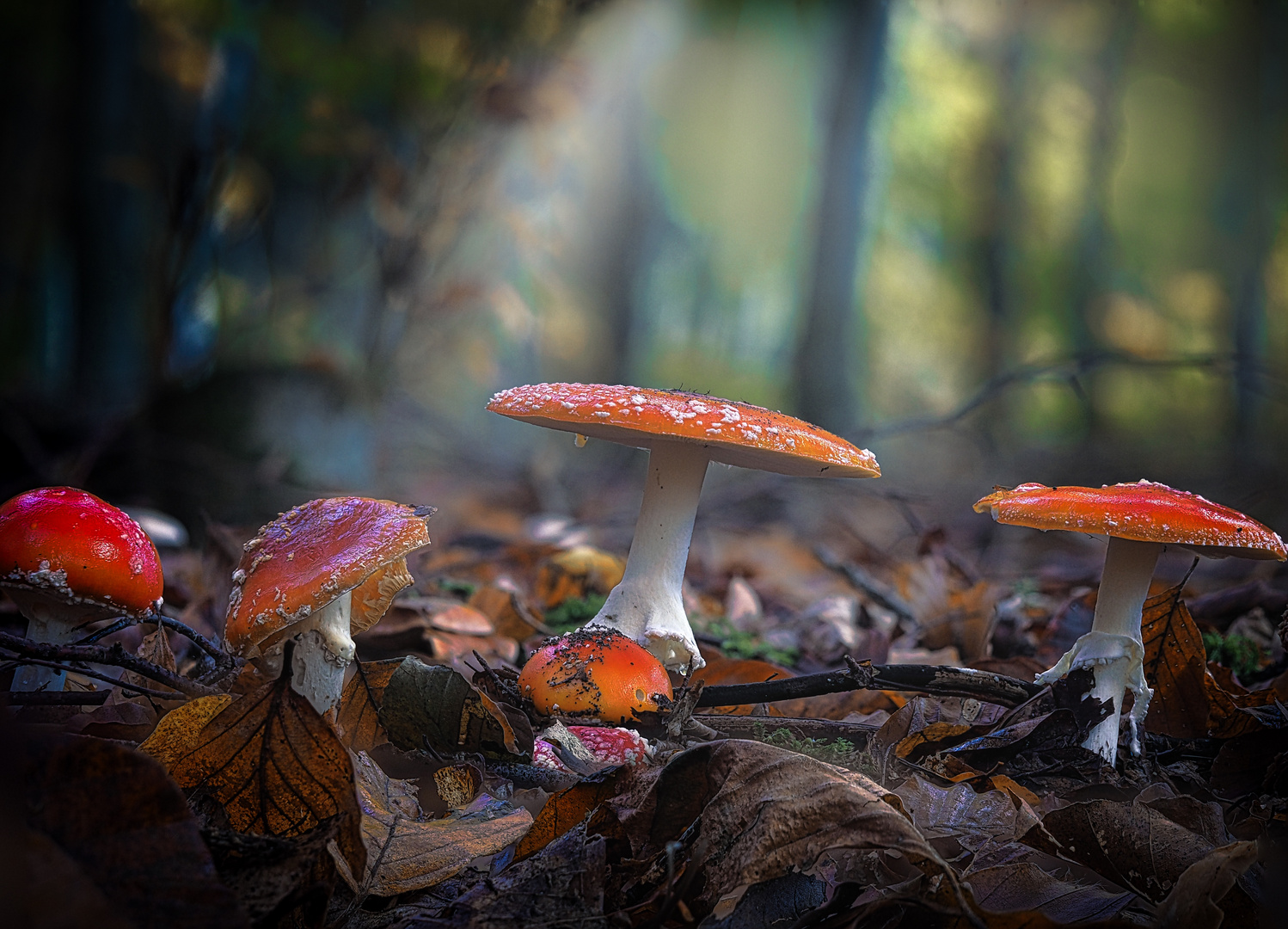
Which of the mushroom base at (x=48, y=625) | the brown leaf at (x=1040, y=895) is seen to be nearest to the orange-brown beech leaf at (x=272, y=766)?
the mushroom base at (x=48, y=625)

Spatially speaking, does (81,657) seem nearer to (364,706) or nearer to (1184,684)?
(364,706)

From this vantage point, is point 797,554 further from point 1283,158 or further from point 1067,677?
point 1283,158

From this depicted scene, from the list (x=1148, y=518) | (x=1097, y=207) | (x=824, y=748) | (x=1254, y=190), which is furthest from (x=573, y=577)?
(x=1097, y=207)

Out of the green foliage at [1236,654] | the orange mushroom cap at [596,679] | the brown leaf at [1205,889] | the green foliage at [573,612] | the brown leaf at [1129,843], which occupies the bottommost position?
the green foliage at [573,612]

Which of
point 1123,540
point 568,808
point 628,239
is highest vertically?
point 628,239

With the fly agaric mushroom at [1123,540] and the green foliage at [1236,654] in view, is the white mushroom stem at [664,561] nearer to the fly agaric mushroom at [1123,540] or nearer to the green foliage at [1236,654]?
the fly agaric mushroom at [1123,540]

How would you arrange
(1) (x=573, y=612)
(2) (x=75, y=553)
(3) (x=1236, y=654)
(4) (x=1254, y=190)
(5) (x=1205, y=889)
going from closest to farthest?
1. (5) (x=1205, y=889)
2. (2) (x=75, y=553)
3. (3) (x=1236, y=654)
4. (1) (x=573, y=612)
5. (4) (x=1254, y=190)

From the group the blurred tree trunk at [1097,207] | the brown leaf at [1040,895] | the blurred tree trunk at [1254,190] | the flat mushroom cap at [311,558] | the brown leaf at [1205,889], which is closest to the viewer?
the brown leaf at [1205,889]
